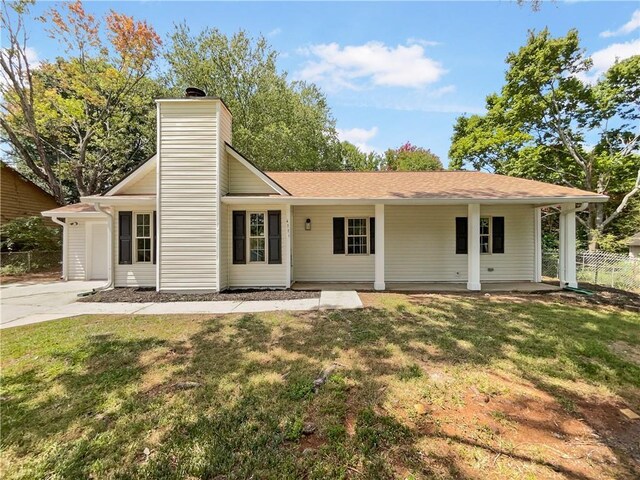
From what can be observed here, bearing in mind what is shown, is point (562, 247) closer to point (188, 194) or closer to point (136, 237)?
point (188, 194)

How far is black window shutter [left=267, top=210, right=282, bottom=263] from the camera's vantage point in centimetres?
911

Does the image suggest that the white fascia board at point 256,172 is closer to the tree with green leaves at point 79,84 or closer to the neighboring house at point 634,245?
the tree with green leaves at point 79,84

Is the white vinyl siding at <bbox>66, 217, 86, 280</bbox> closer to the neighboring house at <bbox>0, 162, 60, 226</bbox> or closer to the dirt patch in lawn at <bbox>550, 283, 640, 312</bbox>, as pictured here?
the neighboring house at <bbox>0, 162, 60, 226</bbox>

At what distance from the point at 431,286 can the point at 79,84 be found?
20793 millimetres

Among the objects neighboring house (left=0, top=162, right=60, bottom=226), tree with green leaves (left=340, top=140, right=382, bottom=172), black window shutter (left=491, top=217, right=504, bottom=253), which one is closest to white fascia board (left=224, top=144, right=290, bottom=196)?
black window shutter (left=491, top=217, right=504, bottom=253)

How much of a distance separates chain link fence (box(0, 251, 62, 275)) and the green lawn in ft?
38.6

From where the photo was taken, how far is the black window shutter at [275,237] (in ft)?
29.9

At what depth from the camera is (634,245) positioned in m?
17.6

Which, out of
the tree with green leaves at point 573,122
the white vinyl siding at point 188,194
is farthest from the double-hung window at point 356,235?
the tree with green leaves at point 573,122

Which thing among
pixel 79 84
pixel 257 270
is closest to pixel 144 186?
pixel 257 270

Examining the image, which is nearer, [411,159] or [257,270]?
[257,270]

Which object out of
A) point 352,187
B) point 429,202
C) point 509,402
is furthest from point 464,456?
point 352,187

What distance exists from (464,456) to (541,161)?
22.4 meters

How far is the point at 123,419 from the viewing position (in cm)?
286
